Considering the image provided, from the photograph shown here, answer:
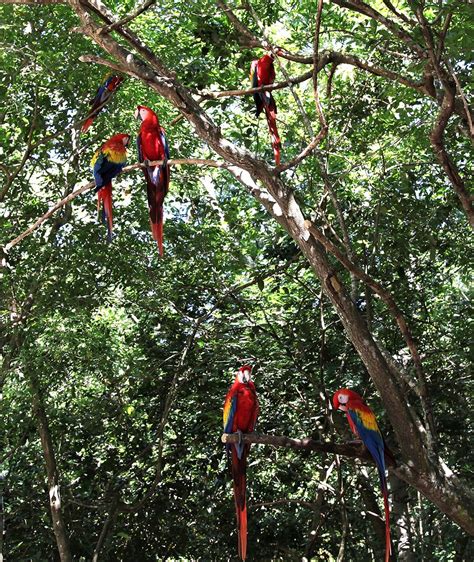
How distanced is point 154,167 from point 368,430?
123 centimetres

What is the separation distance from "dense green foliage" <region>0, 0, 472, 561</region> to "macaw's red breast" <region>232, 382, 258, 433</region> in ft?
2.08

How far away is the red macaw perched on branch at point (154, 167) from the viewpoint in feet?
8.29

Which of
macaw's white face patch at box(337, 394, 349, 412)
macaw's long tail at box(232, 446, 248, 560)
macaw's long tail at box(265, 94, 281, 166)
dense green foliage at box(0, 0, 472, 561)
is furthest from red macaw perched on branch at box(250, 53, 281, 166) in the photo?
macaw's long tail at box(232, 446, 248, 560)

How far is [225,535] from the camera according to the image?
4.26m

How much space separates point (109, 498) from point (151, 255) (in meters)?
1.39

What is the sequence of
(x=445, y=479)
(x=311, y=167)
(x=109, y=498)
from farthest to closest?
(x=311, y=167) < (x=109, y=498) < (x=445, y=479)

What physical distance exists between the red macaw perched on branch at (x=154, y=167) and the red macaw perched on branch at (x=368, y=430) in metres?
0.97

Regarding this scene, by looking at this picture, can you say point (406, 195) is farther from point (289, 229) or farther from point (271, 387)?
point (289, 229)

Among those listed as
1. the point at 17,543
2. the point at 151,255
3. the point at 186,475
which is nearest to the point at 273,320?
the point at 151,255

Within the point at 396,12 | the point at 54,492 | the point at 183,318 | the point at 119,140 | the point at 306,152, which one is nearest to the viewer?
the point at 306,152

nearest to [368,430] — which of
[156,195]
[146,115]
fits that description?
[156,195]

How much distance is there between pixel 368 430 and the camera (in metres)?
2.52

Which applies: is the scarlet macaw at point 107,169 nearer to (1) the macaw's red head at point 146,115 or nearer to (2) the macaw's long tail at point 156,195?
(1) the macaw's red head at point 146,115

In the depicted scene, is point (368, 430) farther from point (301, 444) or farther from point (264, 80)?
point (264, 80)
